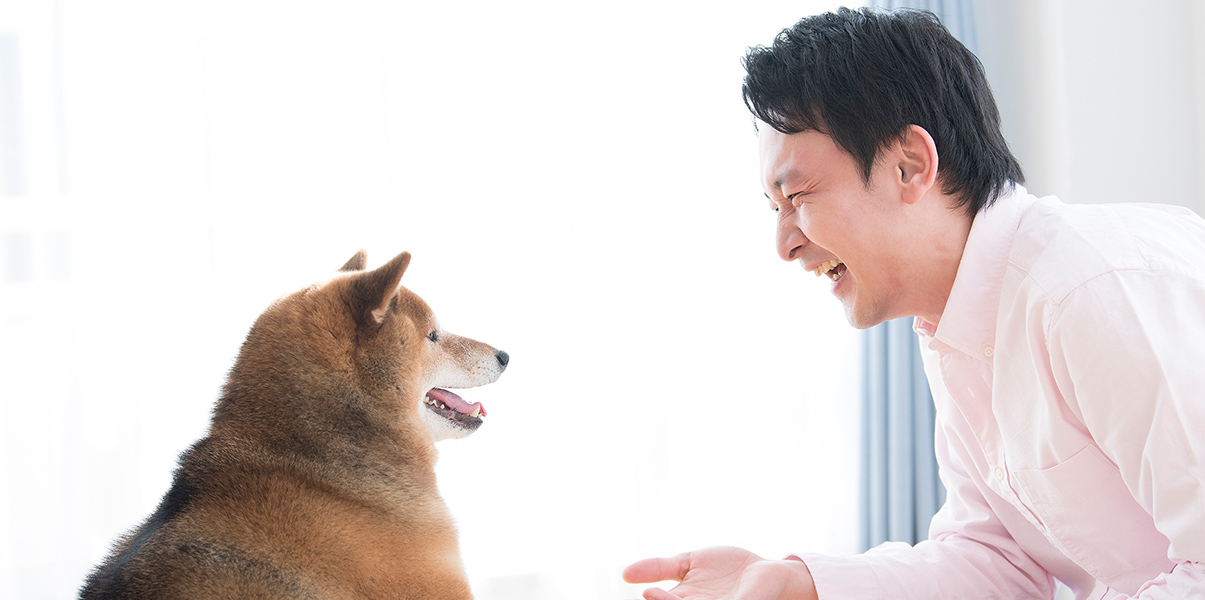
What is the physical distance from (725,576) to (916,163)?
0.76m

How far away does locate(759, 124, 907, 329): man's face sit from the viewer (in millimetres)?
1153

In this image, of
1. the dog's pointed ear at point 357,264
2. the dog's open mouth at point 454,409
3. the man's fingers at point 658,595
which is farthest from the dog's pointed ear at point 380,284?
the man's fingers at point 658,595

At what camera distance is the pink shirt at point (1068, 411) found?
0.86 metres

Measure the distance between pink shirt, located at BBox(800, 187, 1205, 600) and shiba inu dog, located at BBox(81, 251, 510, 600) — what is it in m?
0.69

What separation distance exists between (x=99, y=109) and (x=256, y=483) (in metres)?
1.69

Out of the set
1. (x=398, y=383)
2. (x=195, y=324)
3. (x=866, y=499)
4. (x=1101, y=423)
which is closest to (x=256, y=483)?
(x=398, y=383)

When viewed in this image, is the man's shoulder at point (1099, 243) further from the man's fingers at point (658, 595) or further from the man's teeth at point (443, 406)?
the man's teeth at point (443, 406)

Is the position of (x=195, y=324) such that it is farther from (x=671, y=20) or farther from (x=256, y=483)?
(x=671, y=20)

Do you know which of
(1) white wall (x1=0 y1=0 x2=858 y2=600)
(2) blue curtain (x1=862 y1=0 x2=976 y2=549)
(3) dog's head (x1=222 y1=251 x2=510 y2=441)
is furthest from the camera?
(2) blue curtain (x1=862 y1=0 x2=976 y2=549)

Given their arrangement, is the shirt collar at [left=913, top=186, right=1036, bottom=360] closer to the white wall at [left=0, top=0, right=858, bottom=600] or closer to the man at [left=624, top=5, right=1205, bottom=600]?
the man at [left=624, top=5, right=1205, bottom=600]

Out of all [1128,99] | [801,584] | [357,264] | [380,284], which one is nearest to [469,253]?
[357,264]

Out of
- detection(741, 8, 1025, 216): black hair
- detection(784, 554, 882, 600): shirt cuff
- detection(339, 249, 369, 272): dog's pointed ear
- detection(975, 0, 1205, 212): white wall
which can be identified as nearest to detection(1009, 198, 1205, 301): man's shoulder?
detection(741, 8, 1025, 216): black hair

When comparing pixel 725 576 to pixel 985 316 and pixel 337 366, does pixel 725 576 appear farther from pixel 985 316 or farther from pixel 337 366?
pixel 337 366

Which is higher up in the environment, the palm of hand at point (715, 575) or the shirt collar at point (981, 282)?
the shirt collar at point (981, 282)
